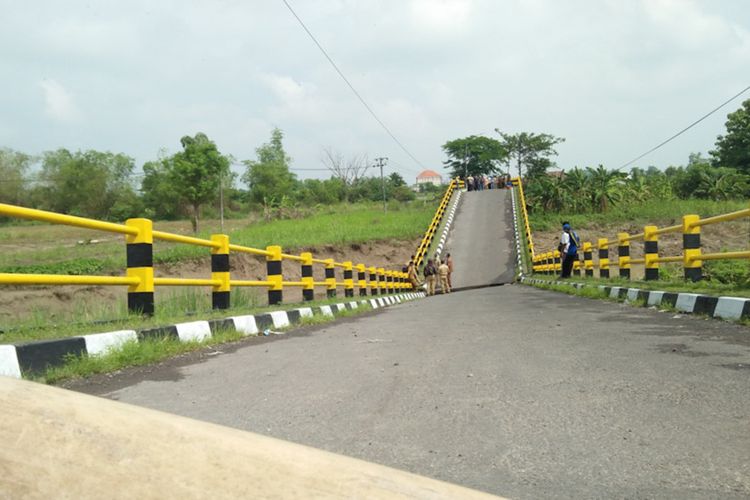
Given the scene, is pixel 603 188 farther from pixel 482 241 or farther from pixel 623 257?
pixel 623 257

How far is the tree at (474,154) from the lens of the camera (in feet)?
328

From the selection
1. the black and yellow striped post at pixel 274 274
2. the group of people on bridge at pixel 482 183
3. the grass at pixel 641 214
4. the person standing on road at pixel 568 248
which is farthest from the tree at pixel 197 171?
the black and yellow striped post at pixel 274 274

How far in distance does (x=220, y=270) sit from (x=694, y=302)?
17.8 feet

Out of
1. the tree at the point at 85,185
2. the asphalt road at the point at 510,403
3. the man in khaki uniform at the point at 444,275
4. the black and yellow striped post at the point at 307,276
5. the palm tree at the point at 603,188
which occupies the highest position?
the tree at the point at 85,185

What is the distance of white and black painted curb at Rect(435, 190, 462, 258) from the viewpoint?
115 ft

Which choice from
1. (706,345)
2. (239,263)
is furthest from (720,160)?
(706,345)

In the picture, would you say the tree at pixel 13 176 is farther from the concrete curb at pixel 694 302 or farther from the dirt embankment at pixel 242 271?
the concrete curb at pixel 694 302

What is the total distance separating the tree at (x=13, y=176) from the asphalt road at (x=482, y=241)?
146 feet

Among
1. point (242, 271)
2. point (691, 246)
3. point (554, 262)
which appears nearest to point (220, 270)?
point (691, 246)

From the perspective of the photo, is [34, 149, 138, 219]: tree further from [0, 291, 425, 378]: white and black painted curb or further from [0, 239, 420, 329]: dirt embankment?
[0, 291, 425, 378]: white and black painted curb

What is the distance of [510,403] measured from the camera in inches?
122

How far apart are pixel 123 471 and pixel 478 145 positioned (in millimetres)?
102269

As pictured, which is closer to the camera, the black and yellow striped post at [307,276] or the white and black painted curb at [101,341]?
the white and black painted curb at [101,341]

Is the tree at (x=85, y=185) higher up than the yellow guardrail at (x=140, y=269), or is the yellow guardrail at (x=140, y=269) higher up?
the tree at (x=85, y=185)
